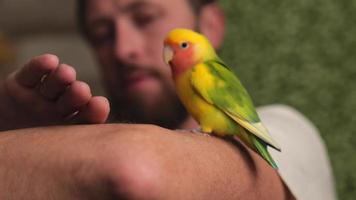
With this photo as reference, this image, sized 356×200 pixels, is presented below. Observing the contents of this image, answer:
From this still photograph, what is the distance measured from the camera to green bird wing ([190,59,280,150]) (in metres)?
0.58

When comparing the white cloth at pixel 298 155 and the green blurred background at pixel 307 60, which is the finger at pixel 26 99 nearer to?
the white cloth at pixel 298 155

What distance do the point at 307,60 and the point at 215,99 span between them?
752 millimetres

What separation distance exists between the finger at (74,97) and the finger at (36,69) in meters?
0.03

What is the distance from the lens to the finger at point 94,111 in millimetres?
525

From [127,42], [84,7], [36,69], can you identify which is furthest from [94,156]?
[84,7]

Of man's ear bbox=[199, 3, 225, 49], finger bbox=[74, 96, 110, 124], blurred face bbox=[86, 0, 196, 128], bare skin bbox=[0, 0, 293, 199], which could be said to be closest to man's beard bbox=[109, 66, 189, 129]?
blurred face bbox=[86, 0, 196, 128]

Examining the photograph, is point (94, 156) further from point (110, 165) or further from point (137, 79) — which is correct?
point (137, 79)

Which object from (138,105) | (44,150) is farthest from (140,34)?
(44,150)

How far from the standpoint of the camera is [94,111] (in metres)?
0.54

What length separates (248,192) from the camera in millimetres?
595

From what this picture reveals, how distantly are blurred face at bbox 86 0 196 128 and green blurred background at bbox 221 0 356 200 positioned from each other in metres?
0.22

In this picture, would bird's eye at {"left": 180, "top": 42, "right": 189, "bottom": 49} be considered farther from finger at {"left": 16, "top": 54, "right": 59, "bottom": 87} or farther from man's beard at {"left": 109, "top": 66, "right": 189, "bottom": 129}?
man's beard at {"left": 109, "top": 66, "right": 189, "bottom": 129}

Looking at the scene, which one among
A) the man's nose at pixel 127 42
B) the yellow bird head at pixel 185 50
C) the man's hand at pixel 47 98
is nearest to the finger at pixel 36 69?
the man's hand at pixel 47 98

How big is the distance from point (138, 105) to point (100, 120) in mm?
599
